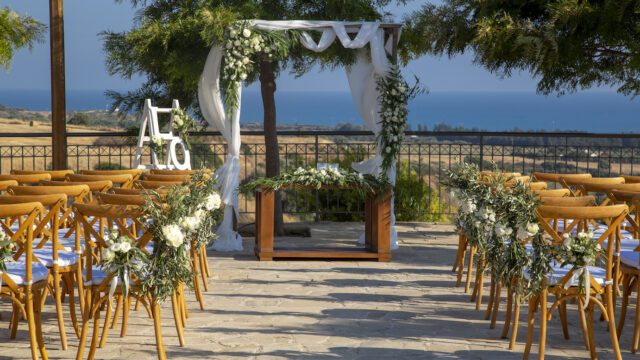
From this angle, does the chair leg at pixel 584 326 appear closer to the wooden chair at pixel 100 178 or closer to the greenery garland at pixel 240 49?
the wooden chair at pixel 100 178

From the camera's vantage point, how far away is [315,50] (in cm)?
934

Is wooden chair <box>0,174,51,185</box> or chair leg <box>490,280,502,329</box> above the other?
wooden chair <box>0,174,51,185</box>

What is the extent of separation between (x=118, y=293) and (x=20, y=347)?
0.82 metres

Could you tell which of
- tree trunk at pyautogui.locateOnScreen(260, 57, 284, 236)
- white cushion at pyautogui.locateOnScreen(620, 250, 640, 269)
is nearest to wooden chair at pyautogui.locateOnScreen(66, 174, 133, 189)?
tree trunk at pyautogui.locateOnScreen(260, 57, 284, 236)

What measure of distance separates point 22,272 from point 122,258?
0.70 meters

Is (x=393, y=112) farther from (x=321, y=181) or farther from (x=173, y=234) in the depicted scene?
(x=173, y=234)

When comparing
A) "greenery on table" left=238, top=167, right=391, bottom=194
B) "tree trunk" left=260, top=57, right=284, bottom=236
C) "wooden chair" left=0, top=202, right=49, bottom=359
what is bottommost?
"wooden chair" left=0, top=202, right=49, bottom=359

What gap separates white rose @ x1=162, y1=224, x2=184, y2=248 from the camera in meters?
4.62

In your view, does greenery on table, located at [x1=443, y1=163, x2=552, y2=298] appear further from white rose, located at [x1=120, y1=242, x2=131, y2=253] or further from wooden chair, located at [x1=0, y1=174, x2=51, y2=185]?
wooden chair, located at [x1=0, y1=174, x2=51, y2=185]

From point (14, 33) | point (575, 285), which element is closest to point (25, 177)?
point (14, 33)

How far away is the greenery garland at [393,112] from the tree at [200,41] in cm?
85

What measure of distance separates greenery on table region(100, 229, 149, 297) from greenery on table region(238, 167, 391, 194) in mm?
3868

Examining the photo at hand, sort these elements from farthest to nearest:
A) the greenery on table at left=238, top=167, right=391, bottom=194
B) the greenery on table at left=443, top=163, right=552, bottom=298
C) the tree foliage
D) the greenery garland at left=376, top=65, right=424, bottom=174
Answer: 1. the tree foliage
2. the greenery garland at left=376, top=65, right=424, bottom=174
3. the greenery on table at left=238, top=167, right=391, bottom=194
4. the greenery on table at left=443, top=163, right=552, bottom=298

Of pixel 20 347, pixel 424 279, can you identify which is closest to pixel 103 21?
pixel 424 279
